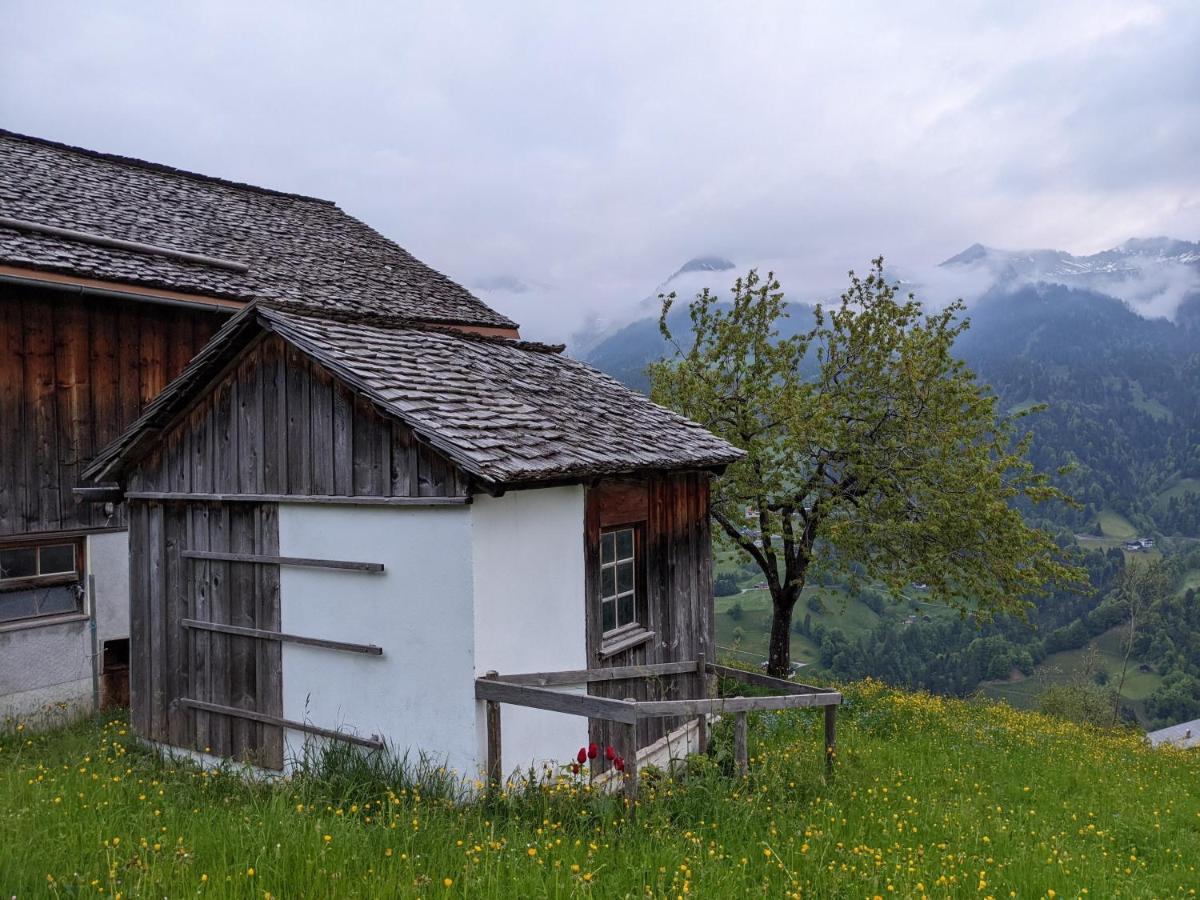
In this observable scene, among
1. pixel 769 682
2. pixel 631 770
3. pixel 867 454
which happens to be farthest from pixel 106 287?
pixel 867 454

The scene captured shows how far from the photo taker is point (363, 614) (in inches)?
264

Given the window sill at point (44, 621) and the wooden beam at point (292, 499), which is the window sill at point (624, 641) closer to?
the wooden beam at point (292, 499)

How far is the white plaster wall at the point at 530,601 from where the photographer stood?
20.4 feet

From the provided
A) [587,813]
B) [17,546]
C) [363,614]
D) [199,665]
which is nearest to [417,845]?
[587,813]

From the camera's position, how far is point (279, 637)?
7250 millimetres

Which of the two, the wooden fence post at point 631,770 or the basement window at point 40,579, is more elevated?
the basement window at point 40,579

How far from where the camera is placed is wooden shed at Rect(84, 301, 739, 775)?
6.24m

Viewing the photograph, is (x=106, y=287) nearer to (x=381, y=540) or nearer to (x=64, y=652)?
(x=64, y=652)

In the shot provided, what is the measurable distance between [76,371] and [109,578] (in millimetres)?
2577

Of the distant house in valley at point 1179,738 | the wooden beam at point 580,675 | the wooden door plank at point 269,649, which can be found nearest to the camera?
the wooden beam at point 580,675

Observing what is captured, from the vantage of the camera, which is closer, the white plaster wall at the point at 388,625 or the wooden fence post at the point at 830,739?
the white plaster wall at the point at 388,625

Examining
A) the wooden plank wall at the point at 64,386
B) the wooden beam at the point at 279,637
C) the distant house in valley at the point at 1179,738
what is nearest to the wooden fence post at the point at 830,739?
the wooden beam at the point at 279,637

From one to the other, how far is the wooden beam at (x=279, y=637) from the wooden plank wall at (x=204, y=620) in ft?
0.20

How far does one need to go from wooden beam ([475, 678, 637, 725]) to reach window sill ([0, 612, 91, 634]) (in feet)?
21.4
